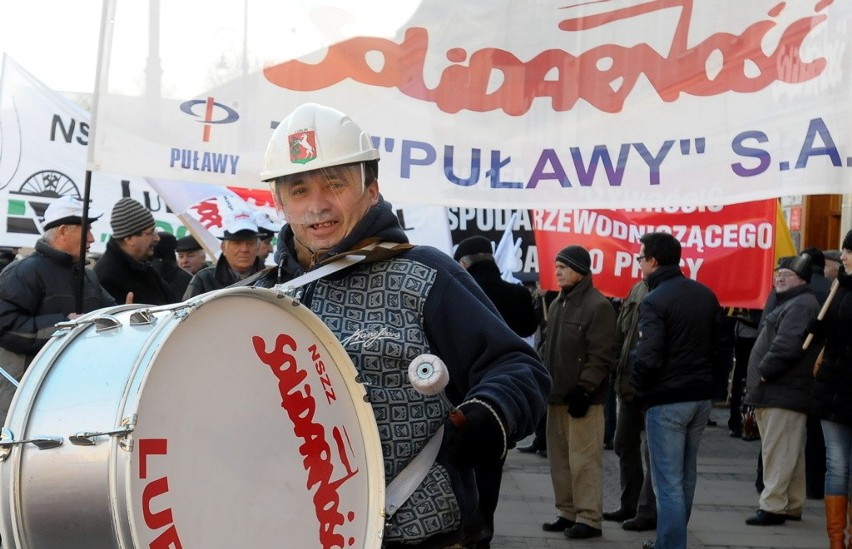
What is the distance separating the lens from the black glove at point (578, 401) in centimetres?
791

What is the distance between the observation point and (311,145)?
9.15 ft

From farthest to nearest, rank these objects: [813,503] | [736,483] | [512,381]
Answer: [736,483]
[813,503]
[512,381]

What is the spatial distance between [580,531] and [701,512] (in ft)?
4.29

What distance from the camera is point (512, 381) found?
9.02 feet

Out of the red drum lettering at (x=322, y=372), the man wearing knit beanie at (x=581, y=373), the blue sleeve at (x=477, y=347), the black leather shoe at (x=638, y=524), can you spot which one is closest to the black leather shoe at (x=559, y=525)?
the man wearing knit beanie at (x=581, y=373)

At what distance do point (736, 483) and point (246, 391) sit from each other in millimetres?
8498

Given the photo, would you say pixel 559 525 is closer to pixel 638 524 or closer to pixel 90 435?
pixel 638 524

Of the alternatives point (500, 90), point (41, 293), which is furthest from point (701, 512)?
point (41, 293)

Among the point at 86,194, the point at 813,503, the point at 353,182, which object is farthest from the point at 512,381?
the point at 813,503

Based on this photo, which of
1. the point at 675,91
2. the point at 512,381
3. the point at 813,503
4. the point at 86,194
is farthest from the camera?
the point at 813,503

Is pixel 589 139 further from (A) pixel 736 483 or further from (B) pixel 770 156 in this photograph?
(A) pixel 736 483

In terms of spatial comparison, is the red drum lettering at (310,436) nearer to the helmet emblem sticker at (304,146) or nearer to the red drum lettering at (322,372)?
the red drum lettering at (322,372)

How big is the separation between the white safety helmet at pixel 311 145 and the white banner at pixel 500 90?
273 centimetres

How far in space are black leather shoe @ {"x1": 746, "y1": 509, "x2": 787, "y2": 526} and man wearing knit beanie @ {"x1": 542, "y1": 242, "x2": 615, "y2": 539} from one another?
3.91ft
